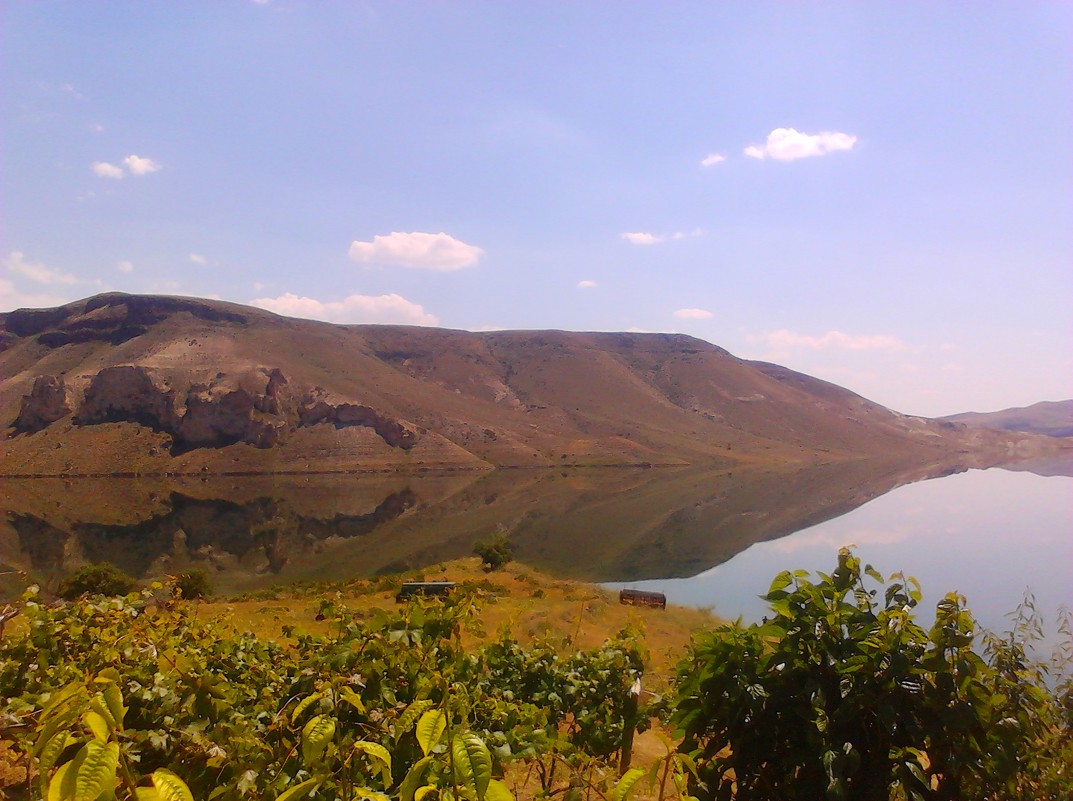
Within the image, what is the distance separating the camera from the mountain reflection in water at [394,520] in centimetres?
4072

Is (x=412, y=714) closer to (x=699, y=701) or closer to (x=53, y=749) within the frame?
(x=53, y=749)

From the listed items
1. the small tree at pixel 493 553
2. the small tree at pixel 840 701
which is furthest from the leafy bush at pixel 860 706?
the small tree at pixel 493 553

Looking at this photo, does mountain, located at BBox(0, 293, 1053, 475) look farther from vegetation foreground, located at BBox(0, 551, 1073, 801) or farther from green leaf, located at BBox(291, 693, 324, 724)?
green leaf, located at BBox(291, 693, 324, 724)

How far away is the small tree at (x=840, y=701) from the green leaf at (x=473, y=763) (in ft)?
5.38

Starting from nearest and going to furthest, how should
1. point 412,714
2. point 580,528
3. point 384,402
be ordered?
point 412,714, point 580,528, point 384,402

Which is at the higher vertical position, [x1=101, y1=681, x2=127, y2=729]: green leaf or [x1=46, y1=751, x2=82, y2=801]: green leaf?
[x1=101, y1=681, x2=127, y2=729]: green leaf

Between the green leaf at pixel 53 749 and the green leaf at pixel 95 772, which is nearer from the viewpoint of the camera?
the green leaf at pixel 95 772

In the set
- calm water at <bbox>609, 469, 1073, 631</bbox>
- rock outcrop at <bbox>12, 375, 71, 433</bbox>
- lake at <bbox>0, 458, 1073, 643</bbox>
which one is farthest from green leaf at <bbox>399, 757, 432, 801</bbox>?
rock outcrop at <bbox>12, 375, 71, 433</bbox>

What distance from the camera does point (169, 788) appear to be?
1.24m

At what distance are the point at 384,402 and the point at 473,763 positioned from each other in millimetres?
111859

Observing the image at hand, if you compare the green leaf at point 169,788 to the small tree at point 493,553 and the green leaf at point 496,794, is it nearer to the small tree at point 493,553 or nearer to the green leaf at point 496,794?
the green leaf at point 496,794

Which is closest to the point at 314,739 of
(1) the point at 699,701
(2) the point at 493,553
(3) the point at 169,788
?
(3) the point at 169,788

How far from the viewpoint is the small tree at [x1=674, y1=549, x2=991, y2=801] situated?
8.46ft

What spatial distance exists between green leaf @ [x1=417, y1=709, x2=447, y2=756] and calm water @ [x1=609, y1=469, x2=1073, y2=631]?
49.0 ft
